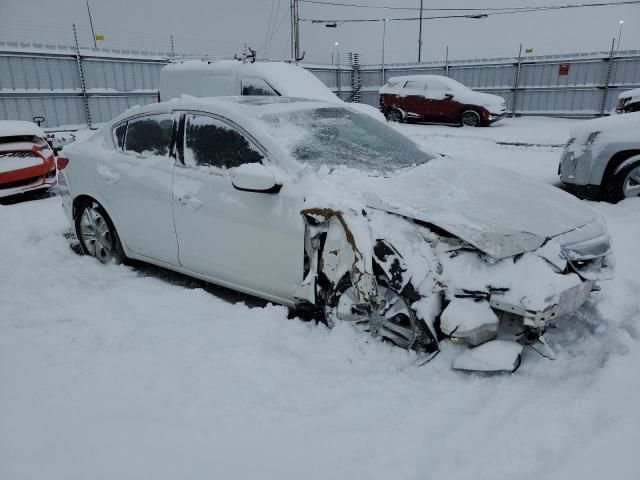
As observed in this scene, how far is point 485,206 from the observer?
9.20 feet

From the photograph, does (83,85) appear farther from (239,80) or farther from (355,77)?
(355,77)

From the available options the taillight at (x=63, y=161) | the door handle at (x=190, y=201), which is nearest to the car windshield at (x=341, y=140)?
the door handle at (x=190, y=201)

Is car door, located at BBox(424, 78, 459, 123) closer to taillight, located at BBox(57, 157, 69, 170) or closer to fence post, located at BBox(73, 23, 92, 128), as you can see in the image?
fence post, located at BBox(73, 23, 92, 128)

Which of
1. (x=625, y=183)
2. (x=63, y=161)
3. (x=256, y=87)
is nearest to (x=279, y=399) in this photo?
(x=63, y=161)

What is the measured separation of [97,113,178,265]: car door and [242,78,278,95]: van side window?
4809 millimetres

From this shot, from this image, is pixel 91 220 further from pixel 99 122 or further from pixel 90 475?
pixel 99 122

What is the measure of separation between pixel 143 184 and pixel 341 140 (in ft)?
5.48

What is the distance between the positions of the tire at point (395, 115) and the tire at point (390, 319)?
14.1 m

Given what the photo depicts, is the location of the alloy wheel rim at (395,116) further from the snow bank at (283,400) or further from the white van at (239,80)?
the snow bank at (283,400)

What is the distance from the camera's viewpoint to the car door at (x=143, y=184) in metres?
3.74

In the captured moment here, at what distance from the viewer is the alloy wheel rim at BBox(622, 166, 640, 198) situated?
5.58m

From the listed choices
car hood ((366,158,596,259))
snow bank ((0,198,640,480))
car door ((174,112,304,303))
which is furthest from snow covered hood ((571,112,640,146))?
car door ((174,112,304,303))

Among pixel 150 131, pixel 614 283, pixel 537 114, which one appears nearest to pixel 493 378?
pixel 614 283

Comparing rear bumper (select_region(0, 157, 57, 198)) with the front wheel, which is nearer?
the front wheel
